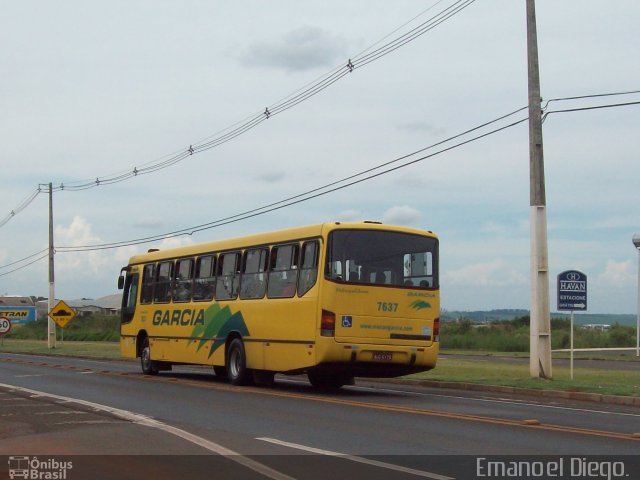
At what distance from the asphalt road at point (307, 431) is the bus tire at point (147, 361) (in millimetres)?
6788

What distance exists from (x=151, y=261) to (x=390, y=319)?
10.3 m

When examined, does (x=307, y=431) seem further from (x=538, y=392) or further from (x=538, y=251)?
(x=538, y=251)

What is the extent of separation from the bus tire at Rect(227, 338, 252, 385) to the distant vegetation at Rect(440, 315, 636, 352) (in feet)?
98.0

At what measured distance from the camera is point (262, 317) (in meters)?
21.8

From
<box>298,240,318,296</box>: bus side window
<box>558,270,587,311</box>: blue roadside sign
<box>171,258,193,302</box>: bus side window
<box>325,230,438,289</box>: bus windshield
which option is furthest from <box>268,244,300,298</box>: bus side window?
<box>558,270,587,311</box>: blue roadside sign

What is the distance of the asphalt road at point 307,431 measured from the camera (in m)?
10.2

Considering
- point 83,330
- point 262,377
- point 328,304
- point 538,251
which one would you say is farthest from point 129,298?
point 83,330

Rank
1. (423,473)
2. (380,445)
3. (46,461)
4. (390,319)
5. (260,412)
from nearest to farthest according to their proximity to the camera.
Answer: (423,473)
(46,461)
(380,445)
(260,412)
(390,319)

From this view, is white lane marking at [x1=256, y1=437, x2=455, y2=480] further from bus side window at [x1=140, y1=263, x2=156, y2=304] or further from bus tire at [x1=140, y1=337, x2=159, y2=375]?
bus side window at [x1=140, y1=263, x2=156, y2=304]

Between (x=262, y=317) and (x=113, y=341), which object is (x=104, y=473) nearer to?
(x=262, y=317)

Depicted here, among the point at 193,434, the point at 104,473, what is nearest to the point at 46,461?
the point at 104,473

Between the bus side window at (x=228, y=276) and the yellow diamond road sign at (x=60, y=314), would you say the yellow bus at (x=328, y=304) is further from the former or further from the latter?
the yellow diamond road sign at (x=60, y=314)

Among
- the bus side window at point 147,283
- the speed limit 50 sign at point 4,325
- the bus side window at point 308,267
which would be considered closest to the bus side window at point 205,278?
the bus side window at point 147,283

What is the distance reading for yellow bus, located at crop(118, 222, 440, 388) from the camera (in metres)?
19.7
